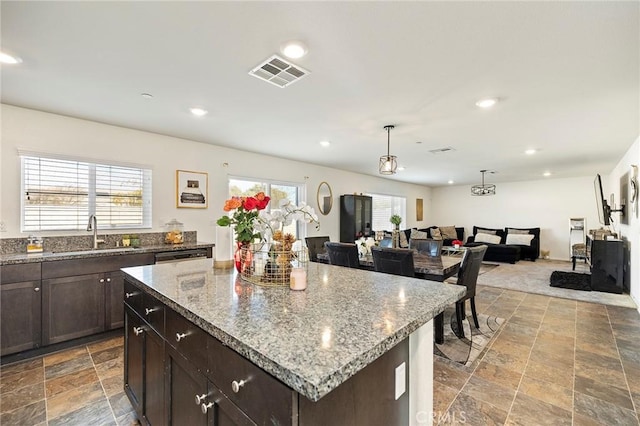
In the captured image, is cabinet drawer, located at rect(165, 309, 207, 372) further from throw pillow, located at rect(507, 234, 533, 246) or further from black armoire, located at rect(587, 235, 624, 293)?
throw pillow, located at rect(507, 234, 533, 246)

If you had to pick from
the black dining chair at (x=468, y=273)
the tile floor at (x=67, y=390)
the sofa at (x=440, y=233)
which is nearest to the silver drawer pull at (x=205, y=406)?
the tile floor at (x=67, y=390)

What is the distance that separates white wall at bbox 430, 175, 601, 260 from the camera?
8.08 m

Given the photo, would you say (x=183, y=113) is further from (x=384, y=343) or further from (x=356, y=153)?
(x=384, y=343)

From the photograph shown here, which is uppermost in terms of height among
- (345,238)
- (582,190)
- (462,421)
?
(582,190)

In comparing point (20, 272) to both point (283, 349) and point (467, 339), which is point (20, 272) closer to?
point (283, 349)

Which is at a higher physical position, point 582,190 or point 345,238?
point 582,190

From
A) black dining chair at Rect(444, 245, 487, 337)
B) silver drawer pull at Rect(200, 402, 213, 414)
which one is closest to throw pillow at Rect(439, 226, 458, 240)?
black dining chair at Rect(444, 245, 487, 337)

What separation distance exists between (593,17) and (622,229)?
578 centimetres

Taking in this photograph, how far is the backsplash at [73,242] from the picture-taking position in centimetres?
285

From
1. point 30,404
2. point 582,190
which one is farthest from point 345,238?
point 582,190

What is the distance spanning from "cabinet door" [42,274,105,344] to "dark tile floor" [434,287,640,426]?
3.23m

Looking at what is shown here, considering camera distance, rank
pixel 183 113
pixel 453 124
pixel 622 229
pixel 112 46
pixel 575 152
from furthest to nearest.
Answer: pixel 622 229 → pixel 575 152 → pixel 453 124 → pixel 183 113 → pixel 112 46

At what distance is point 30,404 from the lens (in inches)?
78.7

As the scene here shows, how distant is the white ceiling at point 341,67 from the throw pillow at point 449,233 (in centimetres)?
583
